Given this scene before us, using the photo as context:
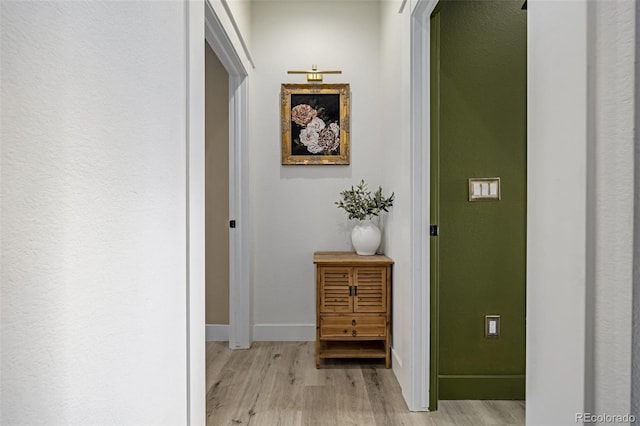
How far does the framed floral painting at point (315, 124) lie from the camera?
363 cm

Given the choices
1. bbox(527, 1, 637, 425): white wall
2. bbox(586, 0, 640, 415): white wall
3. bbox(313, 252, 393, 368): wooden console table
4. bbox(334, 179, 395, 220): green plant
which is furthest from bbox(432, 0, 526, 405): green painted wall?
bbox(586, 0, 640, 415): white wall

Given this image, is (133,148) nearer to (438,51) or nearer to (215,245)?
(438,51)

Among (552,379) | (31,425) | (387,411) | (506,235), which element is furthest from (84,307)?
(506,235)

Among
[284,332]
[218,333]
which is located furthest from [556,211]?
[218,333]

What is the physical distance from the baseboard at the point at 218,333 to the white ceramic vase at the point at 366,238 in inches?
53.0

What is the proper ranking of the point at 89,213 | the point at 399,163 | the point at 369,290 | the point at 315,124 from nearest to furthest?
the point at 89,213 → the point at 399,163 → the point at 369,290 → the point at 315,124

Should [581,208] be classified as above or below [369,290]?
above

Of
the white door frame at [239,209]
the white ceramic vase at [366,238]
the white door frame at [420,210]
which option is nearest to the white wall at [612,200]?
the white door frame at [420,210]

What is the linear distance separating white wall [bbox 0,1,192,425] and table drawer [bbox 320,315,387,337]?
5.34 feet

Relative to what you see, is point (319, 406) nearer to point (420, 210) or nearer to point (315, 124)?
point (420, 210)

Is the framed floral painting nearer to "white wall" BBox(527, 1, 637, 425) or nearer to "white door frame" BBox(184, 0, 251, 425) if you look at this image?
"white door frame" BBox(184, 0, 251, 425)

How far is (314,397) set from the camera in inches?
100

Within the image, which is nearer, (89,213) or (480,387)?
(89,213)

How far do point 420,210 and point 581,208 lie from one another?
1.58 meters
